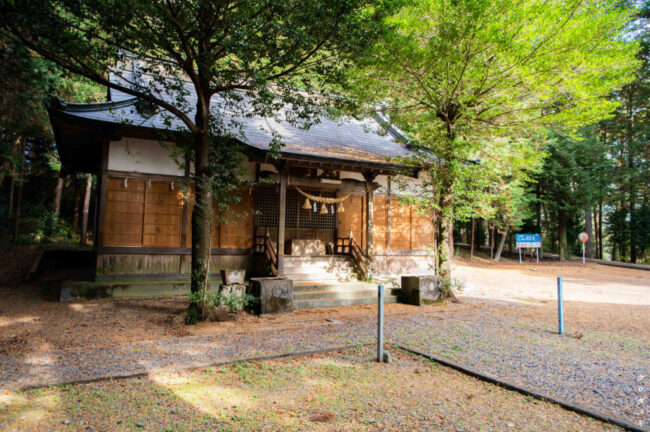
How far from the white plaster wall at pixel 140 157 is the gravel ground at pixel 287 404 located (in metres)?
6.55

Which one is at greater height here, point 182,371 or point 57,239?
point 57,239

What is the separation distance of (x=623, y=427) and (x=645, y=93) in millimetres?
26391

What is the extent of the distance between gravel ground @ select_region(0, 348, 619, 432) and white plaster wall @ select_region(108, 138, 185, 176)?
6.55m

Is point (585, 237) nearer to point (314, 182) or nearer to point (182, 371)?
point (314, 182)

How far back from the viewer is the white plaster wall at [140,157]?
903cm

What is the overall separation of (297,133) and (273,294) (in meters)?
5.88

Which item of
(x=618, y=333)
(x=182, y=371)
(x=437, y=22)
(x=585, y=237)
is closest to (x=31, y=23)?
(x=182, y=371)

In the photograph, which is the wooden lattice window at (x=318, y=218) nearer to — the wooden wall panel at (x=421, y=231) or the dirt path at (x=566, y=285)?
the wooden wall panel at (x=421, y=231)

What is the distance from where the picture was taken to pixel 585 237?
21203mm

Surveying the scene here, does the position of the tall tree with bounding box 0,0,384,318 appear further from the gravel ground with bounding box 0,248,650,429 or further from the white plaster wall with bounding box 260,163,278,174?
the white plaster wall with bounding box 260,163,278,174

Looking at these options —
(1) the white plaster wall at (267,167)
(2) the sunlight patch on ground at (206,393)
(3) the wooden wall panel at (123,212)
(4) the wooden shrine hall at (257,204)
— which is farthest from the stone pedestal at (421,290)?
(3) the wooden wall panel at (123,212)

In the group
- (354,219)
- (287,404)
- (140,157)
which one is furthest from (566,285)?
(140,157)

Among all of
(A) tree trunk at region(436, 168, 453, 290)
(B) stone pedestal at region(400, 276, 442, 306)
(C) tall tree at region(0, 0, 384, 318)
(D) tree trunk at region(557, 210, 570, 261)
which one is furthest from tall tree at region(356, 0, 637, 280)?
(D) tree trunk at region(557, 210, 570, 261)

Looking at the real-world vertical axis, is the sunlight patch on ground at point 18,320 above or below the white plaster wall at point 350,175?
below
